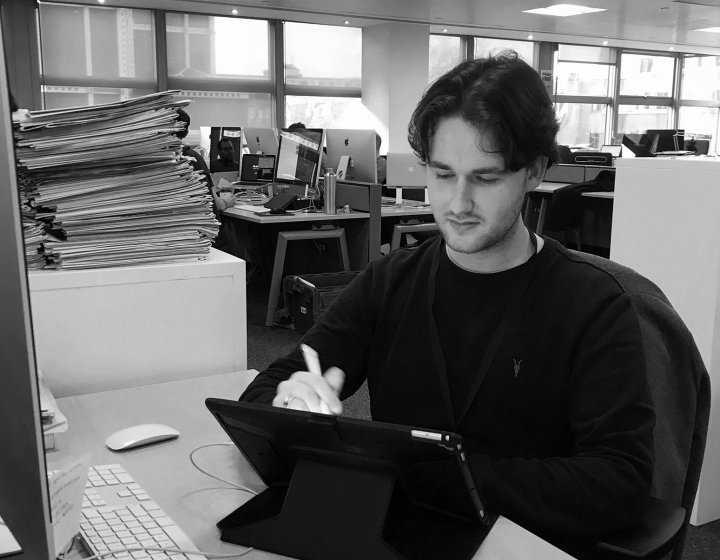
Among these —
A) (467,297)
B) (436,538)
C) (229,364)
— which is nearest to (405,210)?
(229,364)

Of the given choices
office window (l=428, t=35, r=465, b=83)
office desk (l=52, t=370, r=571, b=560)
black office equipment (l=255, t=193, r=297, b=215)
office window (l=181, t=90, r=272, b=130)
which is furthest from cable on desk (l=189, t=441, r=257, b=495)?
office window (l=428, t=35, r=465, b=83)

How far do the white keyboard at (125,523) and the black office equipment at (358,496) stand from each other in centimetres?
7

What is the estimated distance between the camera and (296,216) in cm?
507

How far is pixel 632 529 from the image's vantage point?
1129 millimetres

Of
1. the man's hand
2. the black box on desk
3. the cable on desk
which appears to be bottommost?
the black box on desk

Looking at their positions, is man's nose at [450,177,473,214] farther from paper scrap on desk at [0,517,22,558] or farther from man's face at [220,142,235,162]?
man's face at [220,142,235,162]

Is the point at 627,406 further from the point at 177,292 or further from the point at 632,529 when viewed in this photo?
the point at 177,292

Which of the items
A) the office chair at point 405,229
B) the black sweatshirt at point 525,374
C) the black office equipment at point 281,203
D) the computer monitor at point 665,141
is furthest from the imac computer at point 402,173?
the black sweatshirt at point 525,374

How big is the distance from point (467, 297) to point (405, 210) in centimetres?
429

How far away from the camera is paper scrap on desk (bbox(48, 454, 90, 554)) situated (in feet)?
2.56

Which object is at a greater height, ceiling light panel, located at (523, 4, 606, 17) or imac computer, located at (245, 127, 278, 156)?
ceiling light panel, located at (523, 4, 606, 17)

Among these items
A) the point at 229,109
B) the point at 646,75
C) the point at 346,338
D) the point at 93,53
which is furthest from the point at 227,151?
the point at 646,75

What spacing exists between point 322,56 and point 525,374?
34.4ft

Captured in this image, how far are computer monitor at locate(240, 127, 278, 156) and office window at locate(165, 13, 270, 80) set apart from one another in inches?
128
